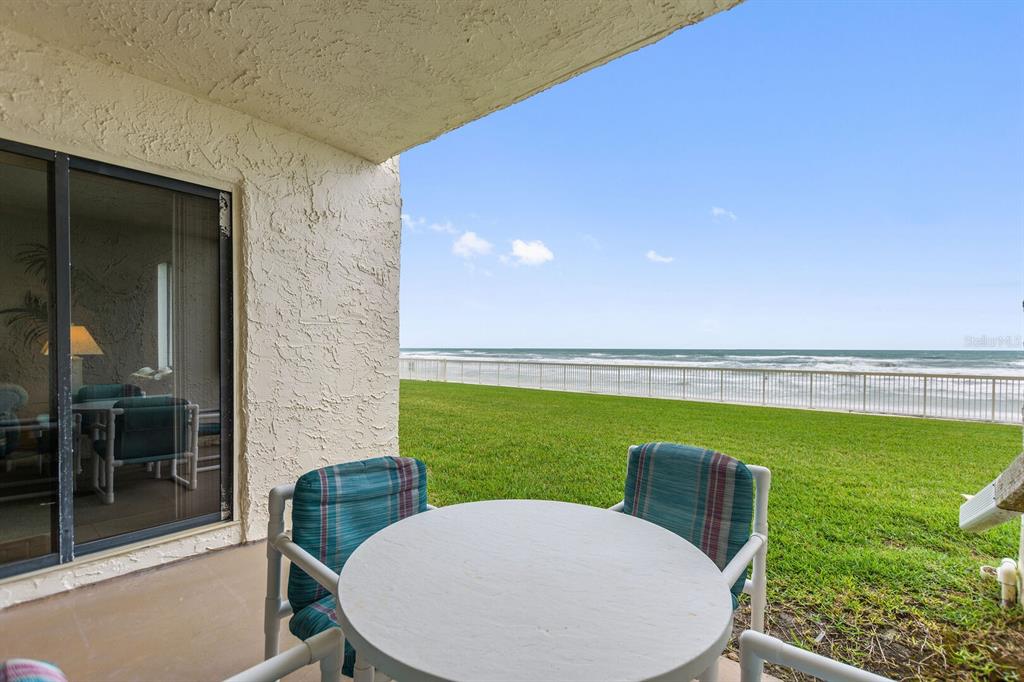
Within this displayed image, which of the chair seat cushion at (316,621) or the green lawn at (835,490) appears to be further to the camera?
the green lawn at (835,490)

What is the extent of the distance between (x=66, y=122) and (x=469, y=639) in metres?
2.78

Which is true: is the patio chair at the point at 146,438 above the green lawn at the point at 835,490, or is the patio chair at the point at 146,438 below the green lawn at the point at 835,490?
above

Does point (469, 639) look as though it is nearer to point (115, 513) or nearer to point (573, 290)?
point (115, 513)

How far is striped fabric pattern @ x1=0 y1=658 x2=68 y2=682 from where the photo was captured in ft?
1.24

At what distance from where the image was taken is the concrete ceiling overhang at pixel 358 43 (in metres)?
1.64

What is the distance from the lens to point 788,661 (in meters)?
0.71

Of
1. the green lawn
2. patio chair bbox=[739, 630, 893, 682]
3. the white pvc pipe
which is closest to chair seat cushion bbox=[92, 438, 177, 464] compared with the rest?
the green lawn

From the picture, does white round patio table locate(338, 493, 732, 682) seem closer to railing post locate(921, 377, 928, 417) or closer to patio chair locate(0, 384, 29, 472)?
patio chair locate(0, 384, 29, 472)

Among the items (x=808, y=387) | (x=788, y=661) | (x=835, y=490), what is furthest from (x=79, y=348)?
(x=808, y=387)

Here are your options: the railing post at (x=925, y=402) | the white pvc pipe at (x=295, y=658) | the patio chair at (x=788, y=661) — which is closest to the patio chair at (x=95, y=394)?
the white pvc pipe at (x=295, y=658)

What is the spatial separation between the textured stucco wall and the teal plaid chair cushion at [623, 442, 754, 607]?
2.09 m

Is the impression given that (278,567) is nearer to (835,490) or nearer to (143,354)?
(143,354)

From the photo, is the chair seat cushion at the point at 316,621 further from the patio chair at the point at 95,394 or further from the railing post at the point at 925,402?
the railing post at the point at 925,402

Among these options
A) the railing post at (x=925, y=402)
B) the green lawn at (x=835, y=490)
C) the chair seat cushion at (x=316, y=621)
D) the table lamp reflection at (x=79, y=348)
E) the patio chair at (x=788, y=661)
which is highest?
the table lamp reflection at (x=79, y=348)
